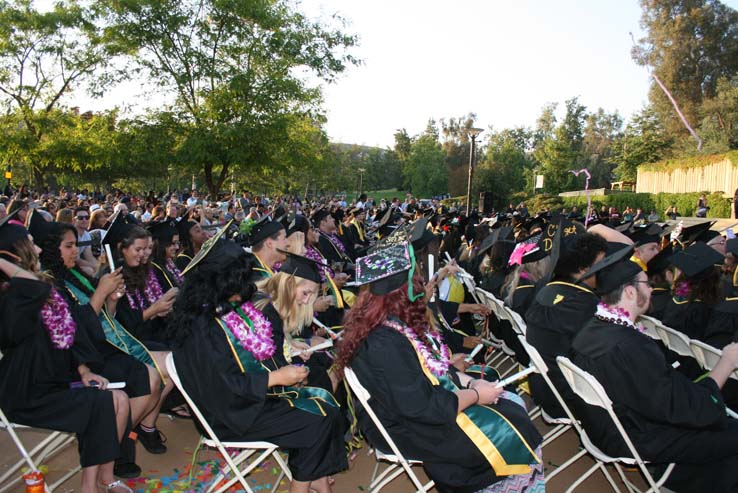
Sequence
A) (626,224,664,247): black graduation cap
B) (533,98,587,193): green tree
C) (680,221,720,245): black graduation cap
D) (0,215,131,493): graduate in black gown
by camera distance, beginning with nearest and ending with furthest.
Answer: (0,215,131,493): graduate in black gown < (626,224,664,247): black graduation cap < (680,221,720,245): black graduation cap < (533,98,587,193): green tree

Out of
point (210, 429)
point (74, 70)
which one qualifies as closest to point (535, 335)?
point (210, 429)

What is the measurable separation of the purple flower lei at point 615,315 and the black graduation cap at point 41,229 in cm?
388

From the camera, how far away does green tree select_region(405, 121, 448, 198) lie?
233ft

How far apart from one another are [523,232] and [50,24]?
71.8 ft

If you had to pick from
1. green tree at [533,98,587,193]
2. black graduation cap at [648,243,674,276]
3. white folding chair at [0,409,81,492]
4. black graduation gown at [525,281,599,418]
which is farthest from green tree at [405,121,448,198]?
white folding chair at [0,409,81,492]

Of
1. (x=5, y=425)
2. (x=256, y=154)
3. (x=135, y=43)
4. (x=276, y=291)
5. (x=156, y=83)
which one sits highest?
(x=135, y=43)

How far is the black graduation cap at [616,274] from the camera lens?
3357mm

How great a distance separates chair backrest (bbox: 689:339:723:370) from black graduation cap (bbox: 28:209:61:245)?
4727 millimetres

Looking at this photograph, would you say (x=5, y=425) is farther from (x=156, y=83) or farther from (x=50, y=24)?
(x=50, y=24)

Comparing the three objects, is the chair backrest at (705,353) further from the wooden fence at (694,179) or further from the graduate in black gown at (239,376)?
the wooden fence at (694,179)

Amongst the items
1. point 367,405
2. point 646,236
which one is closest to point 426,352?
point 367,405

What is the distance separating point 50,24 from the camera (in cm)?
2286

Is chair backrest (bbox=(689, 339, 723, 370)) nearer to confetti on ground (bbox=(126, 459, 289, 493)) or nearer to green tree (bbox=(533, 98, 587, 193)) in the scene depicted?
confetti on ground (bbox=(126, 459, 289, 493))

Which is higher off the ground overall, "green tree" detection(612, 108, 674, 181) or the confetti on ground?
"green tree" detection(612, 108, 674, 181)
